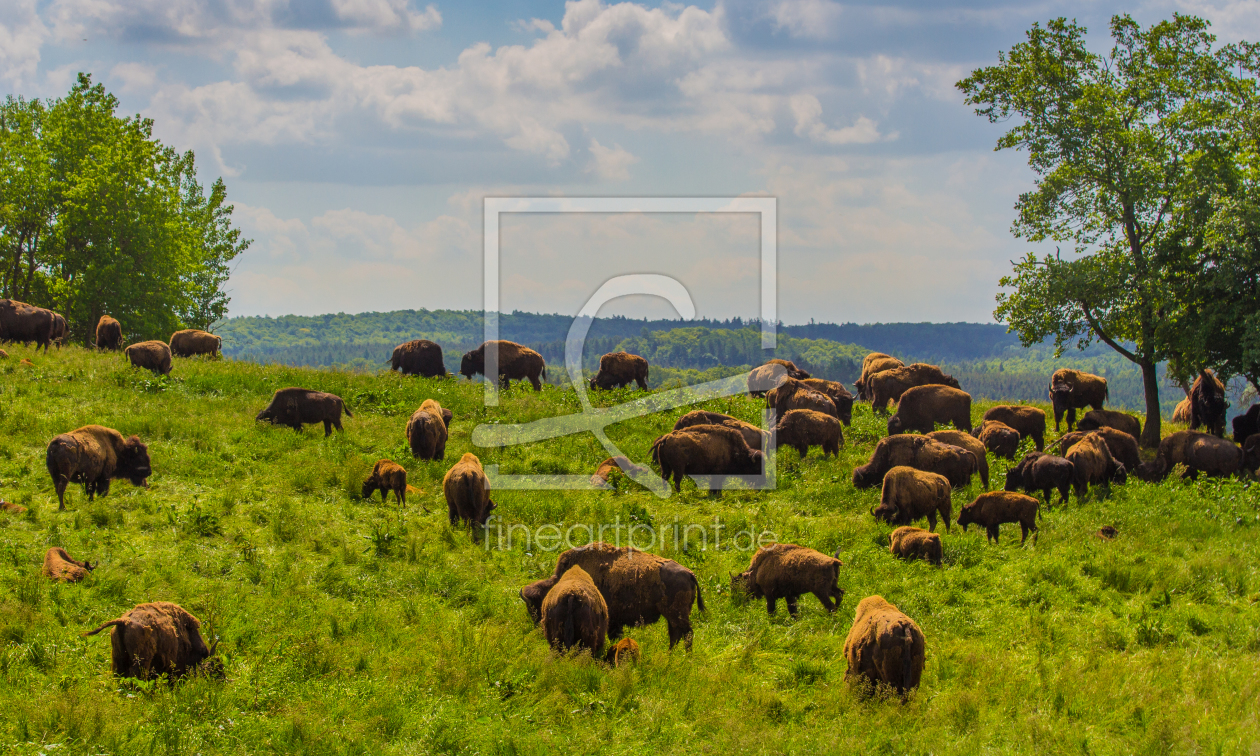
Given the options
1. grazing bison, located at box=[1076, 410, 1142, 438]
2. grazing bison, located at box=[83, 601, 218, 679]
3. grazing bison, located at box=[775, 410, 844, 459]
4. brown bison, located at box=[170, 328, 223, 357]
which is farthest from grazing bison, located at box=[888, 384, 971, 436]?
brown bison, located at box=[170, 328, 223, 357]

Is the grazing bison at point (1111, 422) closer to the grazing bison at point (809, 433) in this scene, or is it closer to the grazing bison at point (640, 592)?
the grazing bison at point (809, 433)

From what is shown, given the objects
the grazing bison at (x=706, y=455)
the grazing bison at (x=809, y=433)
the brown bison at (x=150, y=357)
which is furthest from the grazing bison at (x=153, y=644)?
the brown bison at (x=150, y=357)

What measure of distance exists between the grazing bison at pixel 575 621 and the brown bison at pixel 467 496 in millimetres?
5673

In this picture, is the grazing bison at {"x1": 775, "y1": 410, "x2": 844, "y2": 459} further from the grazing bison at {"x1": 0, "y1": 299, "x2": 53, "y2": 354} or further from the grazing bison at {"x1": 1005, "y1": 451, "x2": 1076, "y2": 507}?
the grazing bison at {"x1": 0, "y1": 299, "x2": 53, "y2": 354}

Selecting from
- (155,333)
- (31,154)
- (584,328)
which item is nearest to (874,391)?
(584,328)

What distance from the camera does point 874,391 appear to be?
30.2 metres

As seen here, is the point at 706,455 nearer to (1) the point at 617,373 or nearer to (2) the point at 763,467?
(2) the point at 763,467

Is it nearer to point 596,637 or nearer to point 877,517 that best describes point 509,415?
point 877,517

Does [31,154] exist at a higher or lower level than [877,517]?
higher


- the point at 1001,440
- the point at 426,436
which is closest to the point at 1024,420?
the point at 1001,440

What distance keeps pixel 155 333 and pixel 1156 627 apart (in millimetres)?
50392

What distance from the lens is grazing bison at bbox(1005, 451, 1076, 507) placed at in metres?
18.1

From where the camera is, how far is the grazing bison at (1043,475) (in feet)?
59.5

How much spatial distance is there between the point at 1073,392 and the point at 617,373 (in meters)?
16.0
